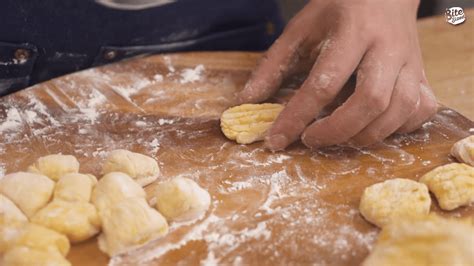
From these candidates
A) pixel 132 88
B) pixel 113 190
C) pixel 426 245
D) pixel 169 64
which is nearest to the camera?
pixel 426 245

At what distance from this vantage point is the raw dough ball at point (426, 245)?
80 cm

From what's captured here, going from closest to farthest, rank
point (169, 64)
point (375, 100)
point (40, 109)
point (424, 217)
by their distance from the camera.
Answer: point (424, 217) < point (375, 100) < point (40, 109) < point (169, 64)

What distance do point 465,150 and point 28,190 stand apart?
2.82 ft

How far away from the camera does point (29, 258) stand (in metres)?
0.89

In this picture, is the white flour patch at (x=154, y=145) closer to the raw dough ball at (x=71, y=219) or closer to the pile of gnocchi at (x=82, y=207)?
the pile of gnocchi at (x=82, y=207)

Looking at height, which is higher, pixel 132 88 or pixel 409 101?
pixel 409 101

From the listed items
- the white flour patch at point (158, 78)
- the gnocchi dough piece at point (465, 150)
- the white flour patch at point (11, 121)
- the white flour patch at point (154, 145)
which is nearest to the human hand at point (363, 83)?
the gnocchi dough piece at point (465, 150)

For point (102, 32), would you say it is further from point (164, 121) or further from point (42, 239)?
point (42, 239)

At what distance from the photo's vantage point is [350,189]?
3.69ft

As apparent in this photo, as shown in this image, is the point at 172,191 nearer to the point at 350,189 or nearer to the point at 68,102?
the point at 350,189

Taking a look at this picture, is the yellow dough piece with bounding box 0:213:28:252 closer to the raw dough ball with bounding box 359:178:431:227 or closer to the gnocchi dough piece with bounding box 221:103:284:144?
the gnocchi dough piece with bounding box 221:103:284:144

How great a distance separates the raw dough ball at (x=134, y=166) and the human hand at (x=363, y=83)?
260 millimetres

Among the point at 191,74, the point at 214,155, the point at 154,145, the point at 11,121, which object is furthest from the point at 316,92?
the point at 11,121

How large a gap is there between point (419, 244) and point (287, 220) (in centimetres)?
27
